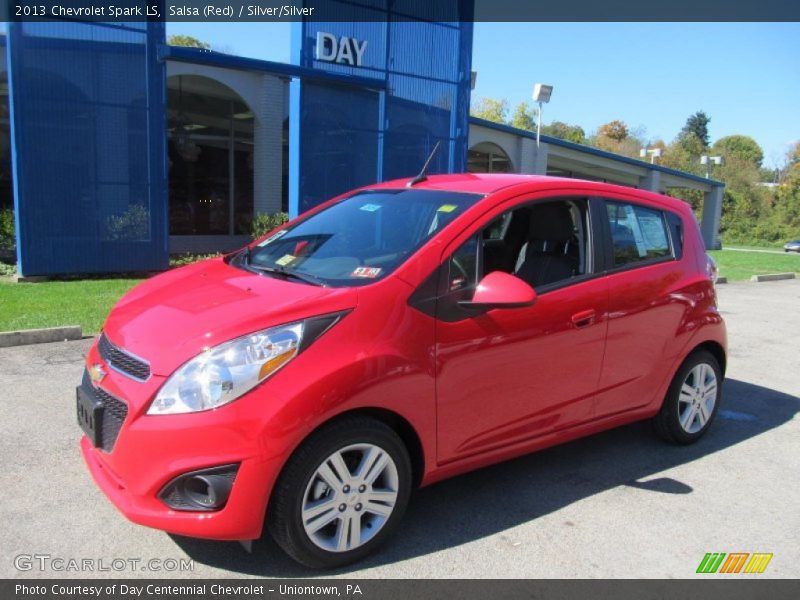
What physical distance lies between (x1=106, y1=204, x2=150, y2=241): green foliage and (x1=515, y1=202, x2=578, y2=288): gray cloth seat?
9.21 metres

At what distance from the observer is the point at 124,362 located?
291 cm

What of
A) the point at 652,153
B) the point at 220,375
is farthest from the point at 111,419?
the point at 652,153

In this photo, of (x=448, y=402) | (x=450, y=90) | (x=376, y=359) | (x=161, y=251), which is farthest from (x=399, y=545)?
(x=450, y=90)

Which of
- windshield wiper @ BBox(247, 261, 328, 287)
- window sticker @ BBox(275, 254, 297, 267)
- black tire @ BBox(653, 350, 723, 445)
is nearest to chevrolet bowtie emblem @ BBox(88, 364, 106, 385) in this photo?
windshield wiper @ BBox(247, 261, 328, 287)

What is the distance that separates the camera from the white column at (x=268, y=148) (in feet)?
58.0

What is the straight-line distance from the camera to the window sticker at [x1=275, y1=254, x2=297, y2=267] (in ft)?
11.9

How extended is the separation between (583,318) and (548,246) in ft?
1.90

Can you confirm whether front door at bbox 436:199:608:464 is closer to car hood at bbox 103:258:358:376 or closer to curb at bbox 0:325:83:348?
car hood at bbox 103:258:358:376

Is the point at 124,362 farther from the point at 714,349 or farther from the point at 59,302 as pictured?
the point at 59,302

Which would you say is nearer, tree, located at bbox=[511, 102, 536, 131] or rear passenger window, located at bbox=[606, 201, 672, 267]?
rear passenger window, located at bbox=[606, 201, 672, 267]

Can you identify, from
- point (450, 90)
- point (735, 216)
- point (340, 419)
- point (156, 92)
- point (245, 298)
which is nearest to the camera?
point (340, 419)

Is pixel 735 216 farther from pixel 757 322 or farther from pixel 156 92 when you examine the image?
pixel 156 92
